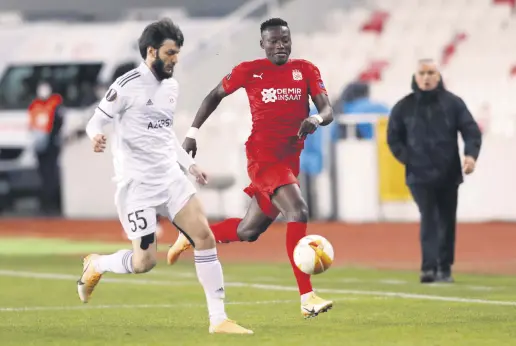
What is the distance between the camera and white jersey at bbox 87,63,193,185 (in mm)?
10984

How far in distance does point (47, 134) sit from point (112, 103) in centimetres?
2050

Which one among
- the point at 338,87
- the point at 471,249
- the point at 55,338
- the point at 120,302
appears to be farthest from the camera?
the point at 338,87

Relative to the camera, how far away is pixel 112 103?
1090 centimetres

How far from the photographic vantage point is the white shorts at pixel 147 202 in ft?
36.1

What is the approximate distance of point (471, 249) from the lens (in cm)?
2081

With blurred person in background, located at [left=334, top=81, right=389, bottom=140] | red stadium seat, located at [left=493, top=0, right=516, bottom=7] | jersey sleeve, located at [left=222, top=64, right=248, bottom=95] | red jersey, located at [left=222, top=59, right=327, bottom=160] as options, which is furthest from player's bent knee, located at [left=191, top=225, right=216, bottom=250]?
red stadium seat, located at [left=493, top=0, right=516, bottom=7]

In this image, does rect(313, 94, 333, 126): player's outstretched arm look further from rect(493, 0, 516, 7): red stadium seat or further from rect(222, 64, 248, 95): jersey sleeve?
rect(493, 0, 516, 7): red stadium seat

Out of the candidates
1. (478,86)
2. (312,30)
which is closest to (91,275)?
(478,86)

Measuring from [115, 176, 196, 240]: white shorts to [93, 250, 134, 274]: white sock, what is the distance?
0.28 metres

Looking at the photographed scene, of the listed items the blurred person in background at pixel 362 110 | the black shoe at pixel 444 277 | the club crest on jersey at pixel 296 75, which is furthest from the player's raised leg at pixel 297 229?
the blurred person in background at pixel 362 110

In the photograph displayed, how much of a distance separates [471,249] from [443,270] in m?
5.34

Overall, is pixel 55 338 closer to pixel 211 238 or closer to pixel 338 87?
pixel 211 238

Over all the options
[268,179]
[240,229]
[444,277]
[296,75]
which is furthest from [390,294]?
[296,75]

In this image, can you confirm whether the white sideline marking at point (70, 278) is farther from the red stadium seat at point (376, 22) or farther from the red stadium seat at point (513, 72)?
the red stadium seat at point (376, 22)
